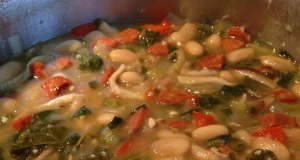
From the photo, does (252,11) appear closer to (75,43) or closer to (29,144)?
(75,43)

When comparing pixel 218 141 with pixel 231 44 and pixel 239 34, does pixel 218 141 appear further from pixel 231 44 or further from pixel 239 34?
pixel 239 34

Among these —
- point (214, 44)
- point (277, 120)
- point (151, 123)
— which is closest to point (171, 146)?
point (151, 123)

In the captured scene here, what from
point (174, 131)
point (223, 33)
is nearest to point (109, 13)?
point (223, 33)

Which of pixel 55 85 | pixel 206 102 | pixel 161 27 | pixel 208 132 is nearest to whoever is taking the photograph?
pixel 208 132

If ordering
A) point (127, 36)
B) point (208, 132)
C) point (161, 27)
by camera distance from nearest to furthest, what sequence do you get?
1. point (208, 132)
2. point (127, 36)
3. point (161, 27)

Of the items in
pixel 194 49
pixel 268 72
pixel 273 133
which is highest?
pixel 194 49

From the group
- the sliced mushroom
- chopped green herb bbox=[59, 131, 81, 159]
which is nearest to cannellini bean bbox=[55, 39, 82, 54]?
the sliced mushroom

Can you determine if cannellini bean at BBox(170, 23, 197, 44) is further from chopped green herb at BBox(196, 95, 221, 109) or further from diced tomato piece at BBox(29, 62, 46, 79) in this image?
diced tomato piece at BBox(29, 62, 46, 79)
